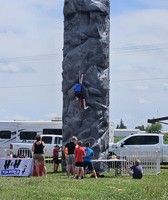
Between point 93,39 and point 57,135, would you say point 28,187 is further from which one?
point 57,135

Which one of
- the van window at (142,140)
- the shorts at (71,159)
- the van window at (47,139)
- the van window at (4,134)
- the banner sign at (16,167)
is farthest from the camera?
the van window at (4,134)

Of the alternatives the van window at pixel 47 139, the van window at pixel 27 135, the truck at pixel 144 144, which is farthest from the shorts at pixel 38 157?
the van window at pixel 27 135

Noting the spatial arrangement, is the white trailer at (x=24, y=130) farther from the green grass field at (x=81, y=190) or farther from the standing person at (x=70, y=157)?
the green grass field at (x=81, y=190)

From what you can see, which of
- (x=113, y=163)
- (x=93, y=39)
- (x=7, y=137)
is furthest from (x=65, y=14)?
(x=7, y=137)

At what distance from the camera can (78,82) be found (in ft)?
99.2

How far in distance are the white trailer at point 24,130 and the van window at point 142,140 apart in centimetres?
928

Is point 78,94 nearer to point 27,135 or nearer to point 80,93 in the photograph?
point 80,93

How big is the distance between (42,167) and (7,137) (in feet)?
73.9

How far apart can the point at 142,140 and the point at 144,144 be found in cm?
28

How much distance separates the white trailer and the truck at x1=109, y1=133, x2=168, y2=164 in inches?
362

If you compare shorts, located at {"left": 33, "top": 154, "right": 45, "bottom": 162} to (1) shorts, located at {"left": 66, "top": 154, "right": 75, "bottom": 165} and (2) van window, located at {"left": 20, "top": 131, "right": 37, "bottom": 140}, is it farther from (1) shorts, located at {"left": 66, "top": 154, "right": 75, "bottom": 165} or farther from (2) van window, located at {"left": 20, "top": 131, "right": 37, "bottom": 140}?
(2) van window, located at {"left": 20, "top": 131, "right": 37, "bottom": 140}

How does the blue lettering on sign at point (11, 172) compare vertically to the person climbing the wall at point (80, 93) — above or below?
below

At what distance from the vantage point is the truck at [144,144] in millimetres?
37688

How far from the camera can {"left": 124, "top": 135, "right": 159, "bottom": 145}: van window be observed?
3816 cm
